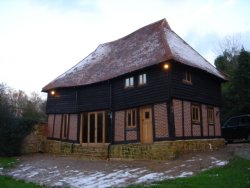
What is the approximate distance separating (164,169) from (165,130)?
3905 mm

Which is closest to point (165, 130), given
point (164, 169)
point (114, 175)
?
point (164, 169)

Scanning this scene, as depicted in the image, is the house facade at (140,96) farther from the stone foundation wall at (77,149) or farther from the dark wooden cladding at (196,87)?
the stone foundation wall at (77,149)

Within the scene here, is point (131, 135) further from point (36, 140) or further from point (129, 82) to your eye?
point (36, 140)

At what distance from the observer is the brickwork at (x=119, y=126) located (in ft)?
62.7

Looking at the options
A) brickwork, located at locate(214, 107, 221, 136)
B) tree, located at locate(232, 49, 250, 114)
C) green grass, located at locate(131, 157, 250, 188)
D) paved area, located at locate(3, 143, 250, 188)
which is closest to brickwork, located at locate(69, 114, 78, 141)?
paved area, located at locate(3, 143, 250, 188)

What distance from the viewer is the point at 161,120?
1675 centimetres

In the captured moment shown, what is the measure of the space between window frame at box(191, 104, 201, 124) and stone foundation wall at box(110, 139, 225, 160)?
1194 mm

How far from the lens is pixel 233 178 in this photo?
955 cm

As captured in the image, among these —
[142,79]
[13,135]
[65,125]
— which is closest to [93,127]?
[65,125]

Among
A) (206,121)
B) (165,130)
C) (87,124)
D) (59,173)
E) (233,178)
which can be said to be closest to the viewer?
(233,178)

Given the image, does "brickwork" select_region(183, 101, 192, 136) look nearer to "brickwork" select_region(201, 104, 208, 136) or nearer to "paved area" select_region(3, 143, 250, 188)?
"brickwork" select_region(201, 104, 208, 136)

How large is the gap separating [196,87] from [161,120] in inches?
142

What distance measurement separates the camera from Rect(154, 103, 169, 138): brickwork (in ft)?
54.0

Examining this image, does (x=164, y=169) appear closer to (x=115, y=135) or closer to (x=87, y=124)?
(x=115, y=135)
